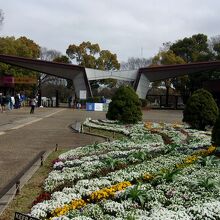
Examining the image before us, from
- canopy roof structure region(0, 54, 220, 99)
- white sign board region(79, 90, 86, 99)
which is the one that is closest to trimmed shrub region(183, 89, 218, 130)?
canopy roof structure region(0, 54, 220, 99)

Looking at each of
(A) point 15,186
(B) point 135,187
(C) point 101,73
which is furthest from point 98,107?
(B) point 135,187

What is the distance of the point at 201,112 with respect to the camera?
65.7 ft

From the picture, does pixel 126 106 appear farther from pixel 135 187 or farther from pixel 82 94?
pixel 82 94

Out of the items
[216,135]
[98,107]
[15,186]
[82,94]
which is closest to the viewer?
[15,186]

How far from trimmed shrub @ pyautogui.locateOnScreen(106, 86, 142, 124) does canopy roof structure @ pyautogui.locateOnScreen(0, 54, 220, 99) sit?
113ft

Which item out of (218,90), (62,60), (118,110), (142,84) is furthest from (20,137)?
(62,60)

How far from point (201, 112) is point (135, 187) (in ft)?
45.9

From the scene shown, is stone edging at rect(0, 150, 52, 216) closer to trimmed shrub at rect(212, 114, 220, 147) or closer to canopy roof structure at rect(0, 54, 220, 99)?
trimmed shrub at rect(212, 114, 220, 147)

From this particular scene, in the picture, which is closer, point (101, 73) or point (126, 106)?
point (126, 106)

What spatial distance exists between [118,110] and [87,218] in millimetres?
17884

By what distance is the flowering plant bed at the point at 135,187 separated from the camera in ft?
18.4

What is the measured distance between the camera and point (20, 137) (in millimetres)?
16312

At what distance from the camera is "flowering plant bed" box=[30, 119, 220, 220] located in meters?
5.61

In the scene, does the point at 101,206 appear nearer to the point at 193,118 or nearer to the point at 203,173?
the point at 203,173
